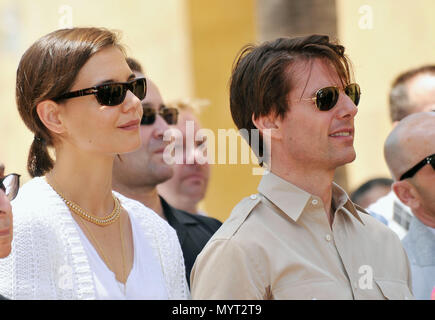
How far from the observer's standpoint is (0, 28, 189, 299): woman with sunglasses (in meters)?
2.79

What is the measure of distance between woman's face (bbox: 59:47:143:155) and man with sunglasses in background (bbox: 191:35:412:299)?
48 centimetres

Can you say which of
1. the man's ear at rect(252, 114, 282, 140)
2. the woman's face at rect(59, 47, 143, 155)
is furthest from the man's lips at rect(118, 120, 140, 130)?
the man's ear at rect(252, 114, 282, 140)

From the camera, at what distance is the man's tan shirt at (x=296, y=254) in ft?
8.92

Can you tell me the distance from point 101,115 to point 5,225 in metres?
0.58

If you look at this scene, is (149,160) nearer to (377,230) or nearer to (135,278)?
(135,278)

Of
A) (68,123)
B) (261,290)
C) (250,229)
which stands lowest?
(261,290)

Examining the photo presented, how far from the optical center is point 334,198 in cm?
316

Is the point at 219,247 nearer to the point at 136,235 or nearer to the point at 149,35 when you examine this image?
the point at 136,235

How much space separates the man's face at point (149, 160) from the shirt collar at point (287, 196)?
1351 millimetres

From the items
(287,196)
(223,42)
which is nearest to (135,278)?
(287,196)

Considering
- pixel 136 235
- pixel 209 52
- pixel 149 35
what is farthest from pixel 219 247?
pixel 149 35

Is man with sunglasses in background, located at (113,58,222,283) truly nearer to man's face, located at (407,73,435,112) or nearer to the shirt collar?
the shirt collar

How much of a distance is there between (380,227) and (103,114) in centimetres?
123

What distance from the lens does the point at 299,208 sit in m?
2.94
